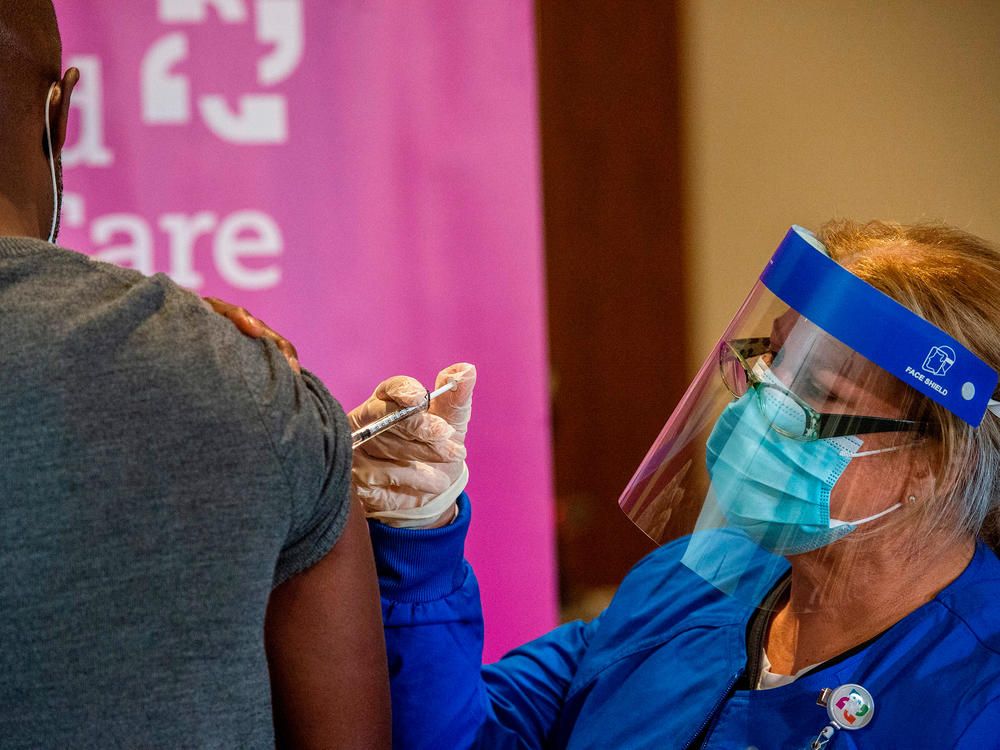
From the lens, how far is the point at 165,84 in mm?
2094

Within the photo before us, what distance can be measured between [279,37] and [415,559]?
141 cm

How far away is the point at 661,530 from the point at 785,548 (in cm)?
18

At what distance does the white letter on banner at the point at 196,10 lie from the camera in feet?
6.84

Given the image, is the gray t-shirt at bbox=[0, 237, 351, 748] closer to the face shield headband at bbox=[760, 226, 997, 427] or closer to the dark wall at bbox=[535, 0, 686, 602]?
the face shield headband at bbox=[760, 226, 997, 427]

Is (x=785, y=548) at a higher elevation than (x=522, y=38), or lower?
lower

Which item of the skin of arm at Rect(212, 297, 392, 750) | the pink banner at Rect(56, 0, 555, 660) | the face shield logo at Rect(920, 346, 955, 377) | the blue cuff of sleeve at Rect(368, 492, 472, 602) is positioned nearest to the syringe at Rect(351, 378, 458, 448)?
the blue cuff of sleeve at Rect(368, 492, 472, 602)

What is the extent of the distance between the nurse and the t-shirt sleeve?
0.40m

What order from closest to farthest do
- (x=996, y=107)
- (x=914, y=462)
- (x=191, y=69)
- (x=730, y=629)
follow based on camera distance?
(x=914, y=462) → (x=730, y=629) → (x=191, y=69) → (x=996, y=107)

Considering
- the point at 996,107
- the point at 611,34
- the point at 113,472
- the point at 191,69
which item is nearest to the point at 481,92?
the point at 611,34

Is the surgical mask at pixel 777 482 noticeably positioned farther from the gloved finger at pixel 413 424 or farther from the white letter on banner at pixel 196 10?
the white letter on banner at pixel 196 10

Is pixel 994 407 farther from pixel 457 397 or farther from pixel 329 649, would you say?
pixel 329 649

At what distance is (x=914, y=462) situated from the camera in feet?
3.69

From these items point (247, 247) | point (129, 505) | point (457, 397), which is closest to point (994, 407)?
point (457, 397)

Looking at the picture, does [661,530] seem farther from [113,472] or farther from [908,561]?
[113,472]
